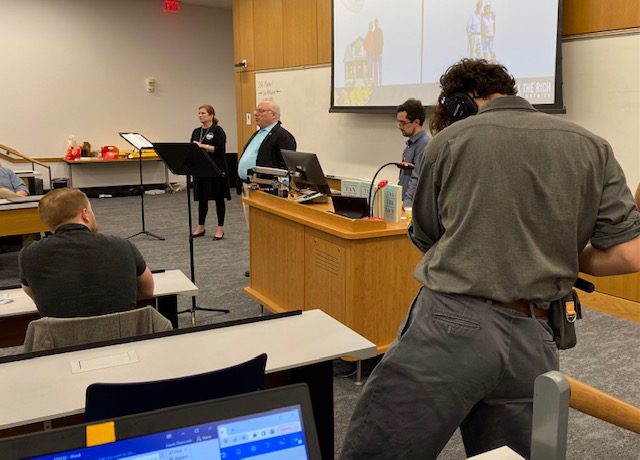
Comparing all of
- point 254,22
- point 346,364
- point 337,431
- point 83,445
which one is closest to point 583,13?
point 346,364

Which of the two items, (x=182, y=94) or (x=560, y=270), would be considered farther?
(x=182, y=94)

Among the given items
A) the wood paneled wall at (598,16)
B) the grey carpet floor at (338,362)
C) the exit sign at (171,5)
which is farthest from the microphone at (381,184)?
the exit sign at (171,5)

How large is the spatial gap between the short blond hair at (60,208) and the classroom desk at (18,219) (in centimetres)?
288

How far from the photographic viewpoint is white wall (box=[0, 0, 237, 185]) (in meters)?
9.79

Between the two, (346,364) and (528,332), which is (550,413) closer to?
(528,332)

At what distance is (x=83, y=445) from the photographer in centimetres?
69

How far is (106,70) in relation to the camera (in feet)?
34.3

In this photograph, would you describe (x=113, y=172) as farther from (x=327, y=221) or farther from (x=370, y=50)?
(x=327, y=221)

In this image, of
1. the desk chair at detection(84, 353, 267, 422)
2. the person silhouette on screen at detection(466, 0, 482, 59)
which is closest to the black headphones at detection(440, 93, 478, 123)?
the desk chair at detection(84, 353, 267, 422)

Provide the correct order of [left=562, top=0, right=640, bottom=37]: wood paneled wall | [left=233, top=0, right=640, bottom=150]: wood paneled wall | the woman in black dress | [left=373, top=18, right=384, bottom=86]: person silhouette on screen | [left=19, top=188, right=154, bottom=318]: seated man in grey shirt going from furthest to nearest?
1. [left=233, top=0, right=640, bottom=150]: wood paneled wall
2. the woman in black dress
3. [left=373, top=18, right=384, bottom=86]: person silhouette on screen
4. [left=562, top=0, right=640, bottom=37]: wood paneled wall
5. [left=19, top=188, right=154, bottom=318]: seated man in grey shirt

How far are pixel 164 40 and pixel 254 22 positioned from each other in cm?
281

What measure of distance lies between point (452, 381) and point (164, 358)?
0.83 m

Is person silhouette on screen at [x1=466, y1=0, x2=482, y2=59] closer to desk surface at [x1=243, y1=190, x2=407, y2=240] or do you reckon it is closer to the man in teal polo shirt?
the man in teal polo shirt

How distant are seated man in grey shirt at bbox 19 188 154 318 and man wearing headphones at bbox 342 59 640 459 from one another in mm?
1095
